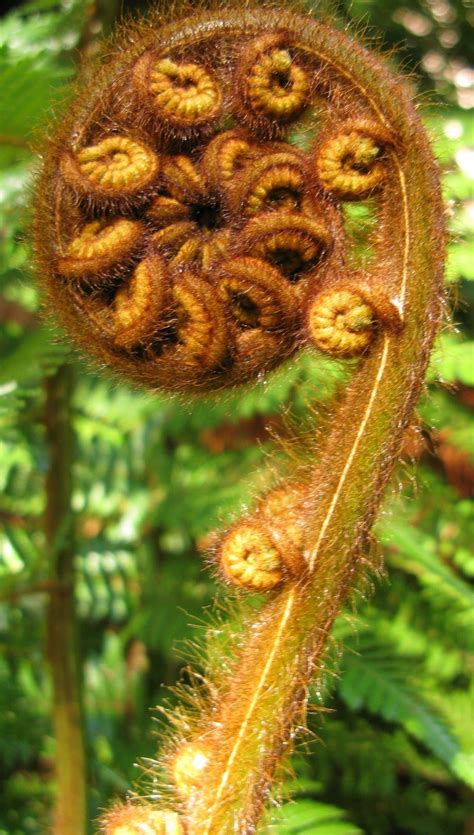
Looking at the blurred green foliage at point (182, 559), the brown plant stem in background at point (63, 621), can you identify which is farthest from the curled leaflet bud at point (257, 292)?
the brown plant stem in background at point (63, 621)

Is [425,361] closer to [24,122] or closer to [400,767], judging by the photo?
[24,122]

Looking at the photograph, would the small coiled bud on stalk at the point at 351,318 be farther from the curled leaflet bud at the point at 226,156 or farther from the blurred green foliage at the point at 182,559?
the blurred green foliage at the point at 182,559

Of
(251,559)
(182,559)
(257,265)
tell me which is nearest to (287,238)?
(257,265)

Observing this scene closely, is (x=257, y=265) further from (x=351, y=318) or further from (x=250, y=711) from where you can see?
(x=250, y=711)

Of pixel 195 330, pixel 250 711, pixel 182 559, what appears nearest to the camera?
pixel 250 711

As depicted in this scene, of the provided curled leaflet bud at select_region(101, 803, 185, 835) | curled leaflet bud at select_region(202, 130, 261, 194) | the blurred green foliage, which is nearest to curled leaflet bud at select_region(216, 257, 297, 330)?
curled leaflet bud at select_region(202, 130, 261, 194)

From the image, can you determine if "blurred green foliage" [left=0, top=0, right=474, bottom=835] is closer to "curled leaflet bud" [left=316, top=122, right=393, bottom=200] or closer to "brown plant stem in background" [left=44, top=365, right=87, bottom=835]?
"brown plant stem in background" [left=44, top=365, right=87, bottom=835]
